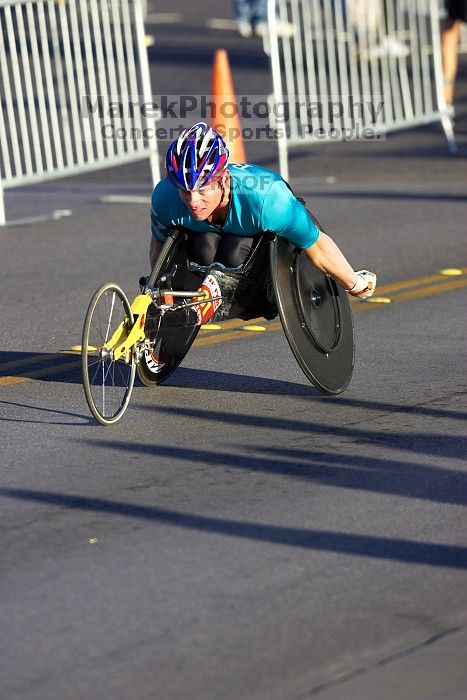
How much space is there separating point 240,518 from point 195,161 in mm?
1844

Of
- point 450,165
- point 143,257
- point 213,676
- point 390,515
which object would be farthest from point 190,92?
point 213,676

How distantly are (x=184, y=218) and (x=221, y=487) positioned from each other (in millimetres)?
1624

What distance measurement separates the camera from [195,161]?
22.1 ft

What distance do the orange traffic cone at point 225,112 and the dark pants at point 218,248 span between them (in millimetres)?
7334

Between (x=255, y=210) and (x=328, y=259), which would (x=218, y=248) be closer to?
(x=255, y=210)

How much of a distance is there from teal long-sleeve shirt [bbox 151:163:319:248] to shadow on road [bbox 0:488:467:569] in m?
1.70

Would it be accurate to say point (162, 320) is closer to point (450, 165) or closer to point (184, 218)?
point (184, 218)

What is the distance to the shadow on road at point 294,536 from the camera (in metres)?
5.23

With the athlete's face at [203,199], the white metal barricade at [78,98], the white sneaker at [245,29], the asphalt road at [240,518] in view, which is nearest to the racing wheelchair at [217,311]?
the asphalt road at [240,518]

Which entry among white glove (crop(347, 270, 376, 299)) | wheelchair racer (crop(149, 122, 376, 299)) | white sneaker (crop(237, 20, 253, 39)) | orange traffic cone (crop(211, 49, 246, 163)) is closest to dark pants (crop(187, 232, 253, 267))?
wheelchair racer (crop(149, 122, 376, 299))

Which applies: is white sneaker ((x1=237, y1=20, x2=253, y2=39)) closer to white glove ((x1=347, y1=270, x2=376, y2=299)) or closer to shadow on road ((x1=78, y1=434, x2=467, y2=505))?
white glove ((x1=347, y1=270, x2=376, y2=299))

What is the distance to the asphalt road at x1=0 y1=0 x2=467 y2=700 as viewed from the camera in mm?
4363

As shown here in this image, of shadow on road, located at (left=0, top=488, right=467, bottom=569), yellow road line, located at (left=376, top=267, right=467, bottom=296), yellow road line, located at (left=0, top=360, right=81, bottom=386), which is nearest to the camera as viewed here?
shadow on road, located at (left=0, top=488, right=467, bottom=569)

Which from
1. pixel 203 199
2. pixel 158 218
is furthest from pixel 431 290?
pixel 203 199
